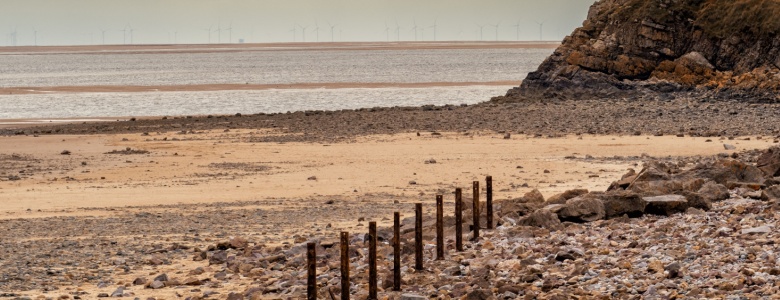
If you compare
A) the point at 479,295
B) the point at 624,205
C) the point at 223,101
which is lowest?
the point at 479,295

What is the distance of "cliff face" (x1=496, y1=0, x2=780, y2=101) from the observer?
47656 millimetres

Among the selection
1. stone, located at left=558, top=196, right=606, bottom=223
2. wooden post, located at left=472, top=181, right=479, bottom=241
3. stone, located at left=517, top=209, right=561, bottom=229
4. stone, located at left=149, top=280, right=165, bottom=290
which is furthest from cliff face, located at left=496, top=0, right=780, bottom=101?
stone, located at left=149, top=280, right=165, bottom=290

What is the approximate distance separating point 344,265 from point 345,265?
0.02m

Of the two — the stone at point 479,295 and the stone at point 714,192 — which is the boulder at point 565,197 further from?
the stone at point 479,295

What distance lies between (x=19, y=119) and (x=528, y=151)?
102ft

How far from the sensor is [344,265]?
13047 millimetres

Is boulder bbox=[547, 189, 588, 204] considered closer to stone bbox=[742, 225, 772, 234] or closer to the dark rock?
stone bbox=[742, 225, 772, 234]

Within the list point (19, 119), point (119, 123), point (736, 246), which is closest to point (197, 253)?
point (736, 246)

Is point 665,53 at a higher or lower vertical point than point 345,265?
higher

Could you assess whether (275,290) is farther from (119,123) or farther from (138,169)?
(119,123)

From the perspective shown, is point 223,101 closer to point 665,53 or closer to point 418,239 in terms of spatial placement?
point 665,53

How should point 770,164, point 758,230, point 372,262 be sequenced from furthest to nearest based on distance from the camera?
point 770,164 → point 758,230 → point 372,262

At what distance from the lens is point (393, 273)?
14219 mm

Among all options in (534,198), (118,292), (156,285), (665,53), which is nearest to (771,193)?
(534,198)
